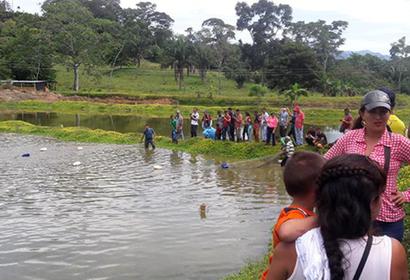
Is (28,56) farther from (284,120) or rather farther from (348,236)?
(348,236)

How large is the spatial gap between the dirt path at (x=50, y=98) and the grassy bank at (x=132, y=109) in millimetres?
2414

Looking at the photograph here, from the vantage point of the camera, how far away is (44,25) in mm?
70500

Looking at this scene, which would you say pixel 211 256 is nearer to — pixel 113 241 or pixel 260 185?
pixel 113 241

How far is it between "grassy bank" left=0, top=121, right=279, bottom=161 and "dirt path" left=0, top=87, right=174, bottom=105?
22.7 m

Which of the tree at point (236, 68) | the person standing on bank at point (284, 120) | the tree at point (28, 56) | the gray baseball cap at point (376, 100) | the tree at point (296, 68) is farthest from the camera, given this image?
the tree at point (236, 68)

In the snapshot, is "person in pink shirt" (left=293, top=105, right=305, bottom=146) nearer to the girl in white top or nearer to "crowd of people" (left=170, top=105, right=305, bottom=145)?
"crowd of people" (left=170, top=105, right=305, bottom=145)

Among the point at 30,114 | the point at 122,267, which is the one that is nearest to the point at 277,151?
the point at 122,267

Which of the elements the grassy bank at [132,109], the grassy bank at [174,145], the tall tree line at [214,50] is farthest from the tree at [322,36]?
the grassy bank at [174,145]

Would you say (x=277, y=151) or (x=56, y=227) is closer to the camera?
(x=56, y=227)

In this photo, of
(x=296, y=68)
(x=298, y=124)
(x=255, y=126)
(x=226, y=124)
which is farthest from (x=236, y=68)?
(x=298, y=124)

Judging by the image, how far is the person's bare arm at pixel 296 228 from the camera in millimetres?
2342

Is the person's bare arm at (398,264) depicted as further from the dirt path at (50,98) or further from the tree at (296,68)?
the tree at (296,68)

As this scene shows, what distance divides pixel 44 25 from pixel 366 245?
73.8m

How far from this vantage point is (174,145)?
76.8 ft
